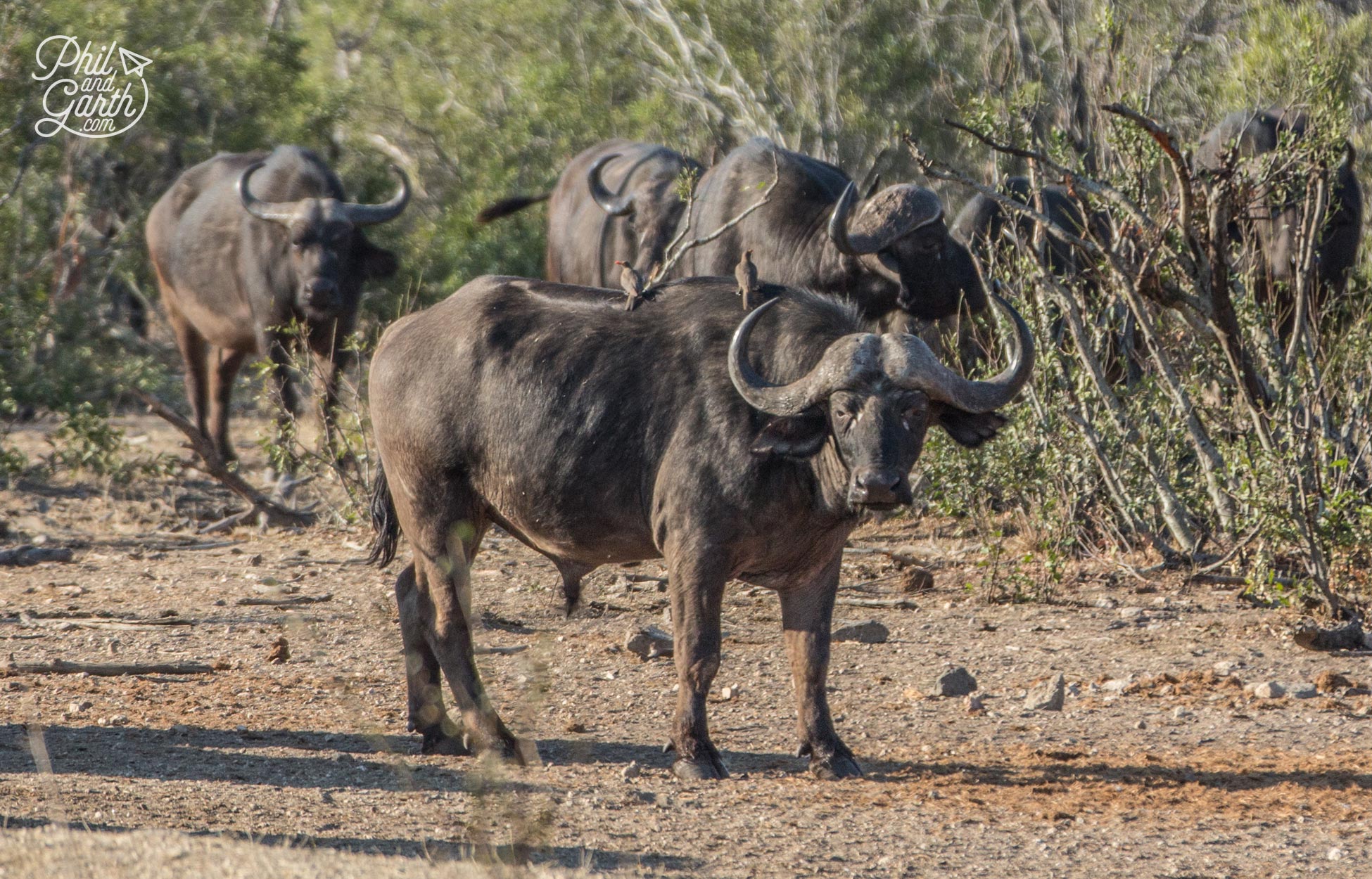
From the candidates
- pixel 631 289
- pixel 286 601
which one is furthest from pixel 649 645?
pixel 286 601

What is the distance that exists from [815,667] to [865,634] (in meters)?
1.77

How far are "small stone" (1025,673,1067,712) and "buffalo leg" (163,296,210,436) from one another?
27.0ft

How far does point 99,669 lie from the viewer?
22.4 feet

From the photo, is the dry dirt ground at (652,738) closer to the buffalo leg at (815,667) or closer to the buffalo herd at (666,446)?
the buffalo leg at (815,667)

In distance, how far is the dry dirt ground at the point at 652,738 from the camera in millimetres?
4746

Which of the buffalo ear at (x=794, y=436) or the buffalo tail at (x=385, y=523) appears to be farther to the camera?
the buffalo tail at (x=385, y=523)

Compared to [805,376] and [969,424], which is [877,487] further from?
[969,424]

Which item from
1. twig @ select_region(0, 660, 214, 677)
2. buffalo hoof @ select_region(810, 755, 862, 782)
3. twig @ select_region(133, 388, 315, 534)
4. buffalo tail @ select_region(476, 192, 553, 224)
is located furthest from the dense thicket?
twig @ select_region(0, 660, 214, 677)

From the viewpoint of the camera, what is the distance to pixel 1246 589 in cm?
756

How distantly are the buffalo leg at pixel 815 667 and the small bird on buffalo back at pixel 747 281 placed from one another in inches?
35.2

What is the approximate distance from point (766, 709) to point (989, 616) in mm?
1742

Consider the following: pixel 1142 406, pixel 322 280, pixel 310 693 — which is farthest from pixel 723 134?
pixel 310 693

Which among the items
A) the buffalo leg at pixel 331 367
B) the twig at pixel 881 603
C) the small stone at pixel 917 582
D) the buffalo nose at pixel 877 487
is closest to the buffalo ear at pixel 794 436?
the buffalo nose at pixel 877 487

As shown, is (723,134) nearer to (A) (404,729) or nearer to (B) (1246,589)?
(B) (1246,589)
